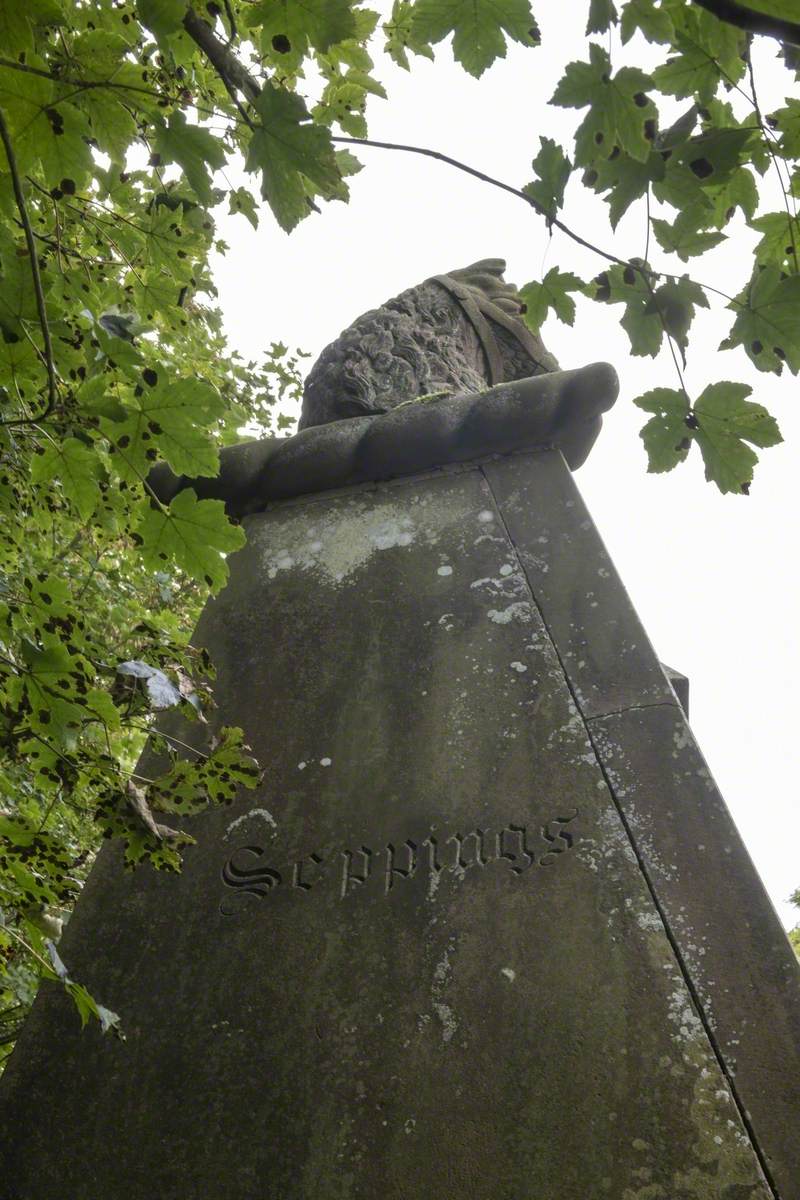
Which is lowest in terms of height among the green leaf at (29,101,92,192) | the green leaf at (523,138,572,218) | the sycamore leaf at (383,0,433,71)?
the green leaf at (523,138,572,218)

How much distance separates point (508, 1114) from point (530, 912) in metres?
0.37

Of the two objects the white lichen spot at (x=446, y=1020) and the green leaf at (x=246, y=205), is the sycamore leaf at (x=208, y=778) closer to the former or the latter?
the white lichen spot at (x=446, y=1020)

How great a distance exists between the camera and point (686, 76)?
63.9 inches

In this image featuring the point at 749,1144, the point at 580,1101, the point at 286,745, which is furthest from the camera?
the point at 286,745

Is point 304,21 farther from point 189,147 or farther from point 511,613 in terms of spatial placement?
point 511,613

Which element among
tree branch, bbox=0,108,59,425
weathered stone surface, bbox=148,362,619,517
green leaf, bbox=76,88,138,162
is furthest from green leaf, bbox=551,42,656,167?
weathered stone surface, bbox=148,362,619,517


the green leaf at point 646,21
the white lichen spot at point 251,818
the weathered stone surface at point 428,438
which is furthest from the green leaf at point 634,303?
the white lichen spot at point 251,818

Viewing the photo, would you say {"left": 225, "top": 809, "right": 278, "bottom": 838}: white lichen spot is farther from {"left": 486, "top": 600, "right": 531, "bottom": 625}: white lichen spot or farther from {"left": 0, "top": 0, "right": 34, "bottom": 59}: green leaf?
{"left": 0, "top": 0, "right": 34, "bottom": 59}: green leaf

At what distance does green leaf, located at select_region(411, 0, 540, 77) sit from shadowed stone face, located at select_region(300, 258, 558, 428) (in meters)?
1.68

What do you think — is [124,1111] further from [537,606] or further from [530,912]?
[537,606]

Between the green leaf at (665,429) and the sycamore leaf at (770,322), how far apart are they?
13 cm

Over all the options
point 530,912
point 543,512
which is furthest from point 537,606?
point 530,912

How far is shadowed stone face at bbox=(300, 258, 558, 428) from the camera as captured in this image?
3545mm

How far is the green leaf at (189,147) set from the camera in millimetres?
1622
